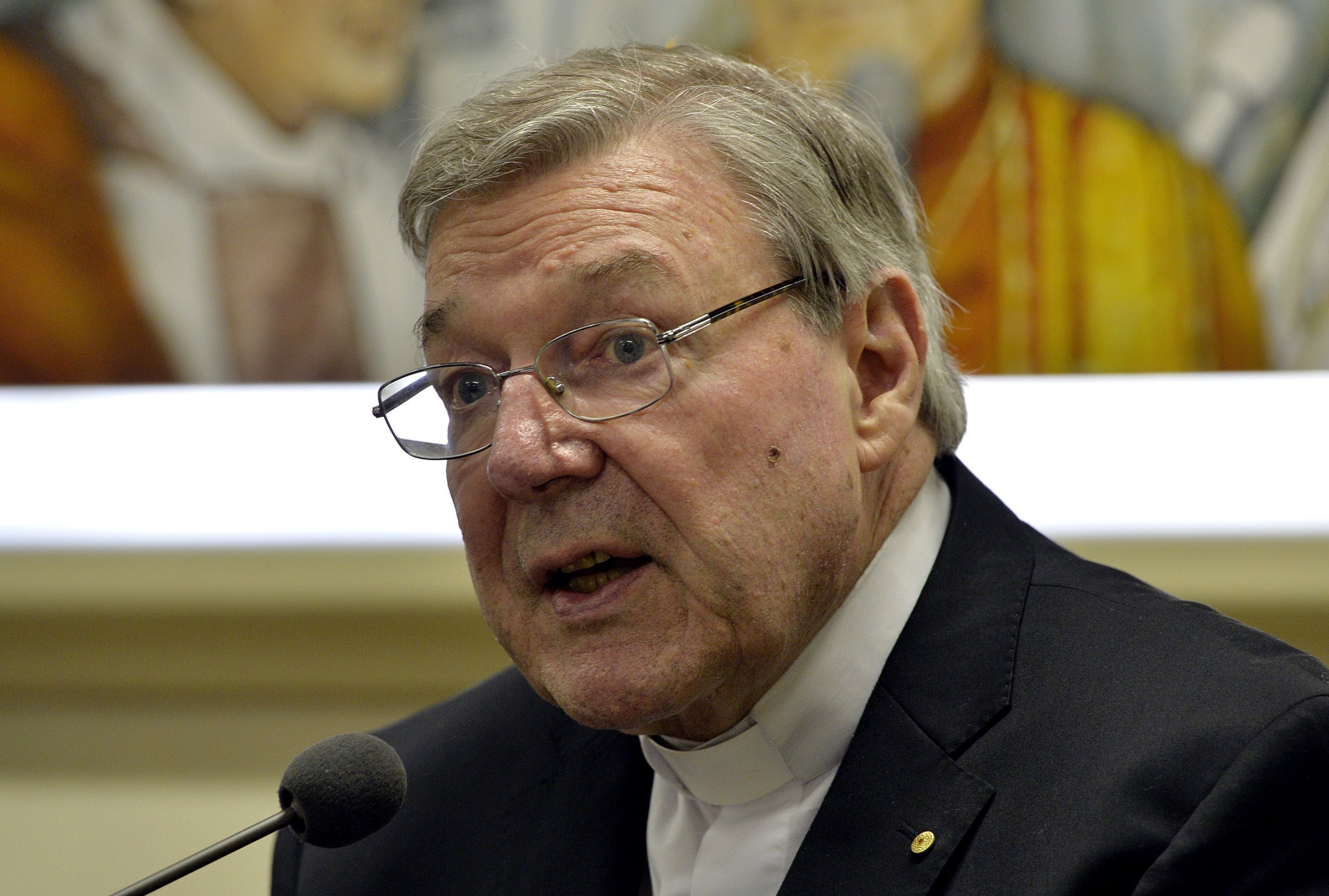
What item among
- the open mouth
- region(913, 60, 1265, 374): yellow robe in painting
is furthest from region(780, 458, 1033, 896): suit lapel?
region(913, 60, 1265, 374): yellow robe in painting

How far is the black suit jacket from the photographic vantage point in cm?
128

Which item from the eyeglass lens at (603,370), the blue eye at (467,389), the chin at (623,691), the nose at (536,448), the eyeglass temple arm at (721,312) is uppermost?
the eyeglass temple arm at (721,312)

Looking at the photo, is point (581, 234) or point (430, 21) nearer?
point (581, 234)

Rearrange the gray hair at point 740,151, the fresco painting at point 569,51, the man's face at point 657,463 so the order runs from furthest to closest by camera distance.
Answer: the fresco painting at point 569,51 → the gray hair at point 740,151 → the man's face at point 657,463

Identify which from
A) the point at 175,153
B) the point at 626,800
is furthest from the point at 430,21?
the point at 626,800

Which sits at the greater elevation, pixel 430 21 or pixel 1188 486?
pixel 430 21

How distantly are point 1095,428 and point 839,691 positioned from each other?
57.9 inches

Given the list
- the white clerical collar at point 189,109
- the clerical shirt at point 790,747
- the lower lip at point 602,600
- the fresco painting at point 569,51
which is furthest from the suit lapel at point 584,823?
the white clerical collar at point 189,109

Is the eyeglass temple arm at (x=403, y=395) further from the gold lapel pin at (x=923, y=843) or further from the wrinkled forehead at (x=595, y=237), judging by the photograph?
the gold lapel pin at (x=923, y=843)

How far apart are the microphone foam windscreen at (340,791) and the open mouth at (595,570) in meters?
0.30

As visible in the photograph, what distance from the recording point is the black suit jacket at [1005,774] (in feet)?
4.18

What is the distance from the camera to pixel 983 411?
9.61 ft

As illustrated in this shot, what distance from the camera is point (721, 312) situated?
157 cm

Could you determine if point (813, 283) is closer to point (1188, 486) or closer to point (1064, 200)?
point (1064, 200)
